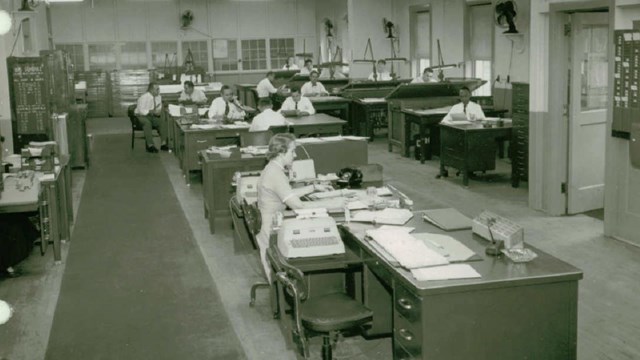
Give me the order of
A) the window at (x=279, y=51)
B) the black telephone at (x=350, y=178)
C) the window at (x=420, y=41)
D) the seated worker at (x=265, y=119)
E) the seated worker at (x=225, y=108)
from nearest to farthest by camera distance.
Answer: the black telephone at (x=350, y=178) → the seated worker at (x=265, y=119) → the seated worker at (x=225, y=108) → the window at (x=420, y=41) → the window at (x=279, y=51)

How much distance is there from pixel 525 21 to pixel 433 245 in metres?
9.26

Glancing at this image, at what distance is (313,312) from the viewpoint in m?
4.53

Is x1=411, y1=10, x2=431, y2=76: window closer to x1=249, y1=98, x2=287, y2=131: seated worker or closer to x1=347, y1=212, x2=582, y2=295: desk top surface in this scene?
x1=249, y1=98, x2=287, y2=131: seated worker

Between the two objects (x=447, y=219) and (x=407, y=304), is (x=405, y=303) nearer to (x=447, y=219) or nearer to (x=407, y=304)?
(x=407, y=304)

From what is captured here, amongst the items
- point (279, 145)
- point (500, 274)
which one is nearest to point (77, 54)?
point (279, 145)

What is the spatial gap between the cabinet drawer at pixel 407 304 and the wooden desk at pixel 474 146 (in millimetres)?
6569

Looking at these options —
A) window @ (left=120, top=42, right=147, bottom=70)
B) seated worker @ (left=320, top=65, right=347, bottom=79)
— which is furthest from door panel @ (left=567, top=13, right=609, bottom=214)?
window @ (left=120, top=42, right=147, bottom=70)

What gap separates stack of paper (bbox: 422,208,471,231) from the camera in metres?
5.06

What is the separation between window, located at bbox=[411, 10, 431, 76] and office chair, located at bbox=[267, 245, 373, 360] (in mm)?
12825

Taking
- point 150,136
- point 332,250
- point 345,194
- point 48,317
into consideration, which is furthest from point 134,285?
point 150,136

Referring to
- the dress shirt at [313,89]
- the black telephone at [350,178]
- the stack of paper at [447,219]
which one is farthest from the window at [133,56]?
the stack of paper at [447,219]

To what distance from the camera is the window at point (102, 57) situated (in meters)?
22.2

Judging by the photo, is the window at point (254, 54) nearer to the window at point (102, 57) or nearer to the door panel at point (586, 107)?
the window at point (102, 57)

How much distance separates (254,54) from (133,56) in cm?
363
